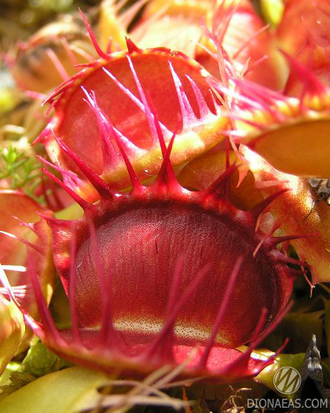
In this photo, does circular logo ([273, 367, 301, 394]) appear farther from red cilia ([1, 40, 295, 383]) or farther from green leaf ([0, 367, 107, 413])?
green leaf ([0, 367, 107, 413])

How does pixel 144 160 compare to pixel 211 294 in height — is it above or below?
above

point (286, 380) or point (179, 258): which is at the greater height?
point (179, 258)

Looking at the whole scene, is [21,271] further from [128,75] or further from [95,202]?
[128,75]

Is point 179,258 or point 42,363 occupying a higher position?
point 179,258

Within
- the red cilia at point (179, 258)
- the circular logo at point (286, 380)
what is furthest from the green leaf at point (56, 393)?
the circular logo at point (286, 380)

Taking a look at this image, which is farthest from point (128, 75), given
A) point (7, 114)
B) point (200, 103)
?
point (7, 114)

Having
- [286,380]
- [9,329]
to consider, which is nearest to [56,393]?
[9,329]

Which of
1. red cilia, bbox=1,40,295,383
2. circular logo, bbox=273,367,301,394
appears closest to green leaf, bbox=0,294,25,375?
red cilia, bbox=1,40,295,383

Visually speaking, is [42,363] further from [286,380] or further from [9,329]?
[286,380]

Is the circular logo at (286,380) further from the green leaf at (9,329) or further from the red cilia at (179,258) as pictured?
the green leaf at (9,329)
